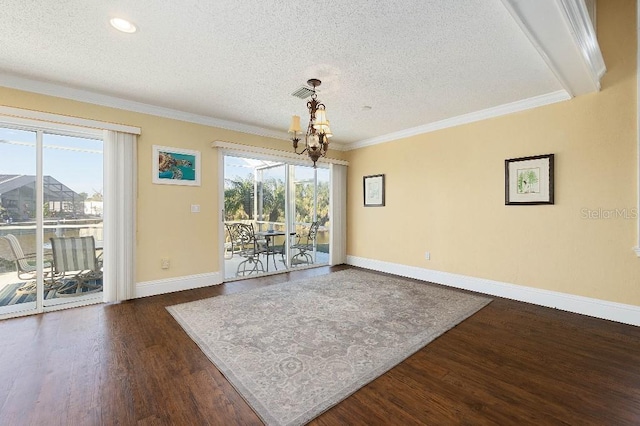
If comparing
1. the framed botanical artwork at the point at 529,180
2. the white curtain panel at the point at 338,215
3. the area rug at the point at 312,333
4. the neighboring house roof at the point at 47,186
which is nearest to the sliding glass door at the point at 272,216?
the white curtain panel at the point at 338,215

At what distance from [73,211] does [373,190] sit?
15.8ft

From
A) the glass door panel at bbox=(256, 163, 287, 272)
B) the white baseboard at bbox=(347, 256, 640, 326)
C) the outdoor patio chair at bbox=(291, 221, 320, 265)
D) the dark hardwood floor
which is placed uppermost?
the glass door panel at bbox=(256, 163, 287, 272)

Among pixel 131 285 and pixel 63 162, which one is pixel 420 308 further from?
pixel 63 162

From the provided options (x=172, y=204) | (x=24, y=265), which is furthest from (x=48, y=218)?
(x=172, y=204)

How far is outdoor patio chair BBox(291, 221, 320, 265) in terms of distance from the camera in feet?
19.7

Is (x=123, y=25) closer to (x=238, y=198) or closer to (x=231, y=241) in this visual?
(x=238, y=198)

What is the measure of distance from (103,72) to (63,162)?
1.39 metres

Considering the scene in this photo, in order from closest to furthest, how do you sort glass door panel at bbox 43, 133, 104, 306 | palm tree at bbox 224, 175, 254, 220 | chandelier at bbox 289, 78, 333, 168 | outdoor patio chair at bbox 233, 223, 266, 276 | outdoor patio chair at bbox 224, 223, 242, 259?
1. chandelier at bbox 289, 78, 333, 168
2. glass door panel at bbox 43, 133, 104, 306
3. palm tree at bbox 224, 175, 254, 220
4. outdoor patio chair at bbox 224, 223, 242, 259
5. outdoor patio chair at bbox 233, 223, 266, 276

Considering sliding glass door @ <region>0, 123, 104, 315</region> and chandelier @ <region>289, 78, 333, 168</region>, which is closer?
chandelier @ <region>289, 78, 333, 168</region>

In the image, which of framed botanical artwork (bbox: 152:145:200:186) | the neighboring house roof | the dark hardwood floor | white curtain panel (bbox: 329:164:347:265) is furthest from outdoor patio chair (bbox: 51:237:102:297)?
white curtain panel (bbox: 329:164:347:265)

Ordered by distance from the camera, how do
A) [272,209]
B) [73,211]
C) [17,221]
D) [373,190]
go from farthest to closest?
[373,190], [272,209], [73,211], [17,221]

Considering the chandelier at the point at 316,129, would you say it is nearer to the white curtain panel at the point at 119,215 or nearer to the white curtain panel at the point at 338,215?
the white curtain panel at the point at 119,215

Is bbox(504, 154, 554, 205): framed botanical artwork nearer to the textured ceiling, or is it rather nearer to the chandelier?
the textured ceiling

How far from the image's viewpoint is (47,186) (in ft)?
11.3
